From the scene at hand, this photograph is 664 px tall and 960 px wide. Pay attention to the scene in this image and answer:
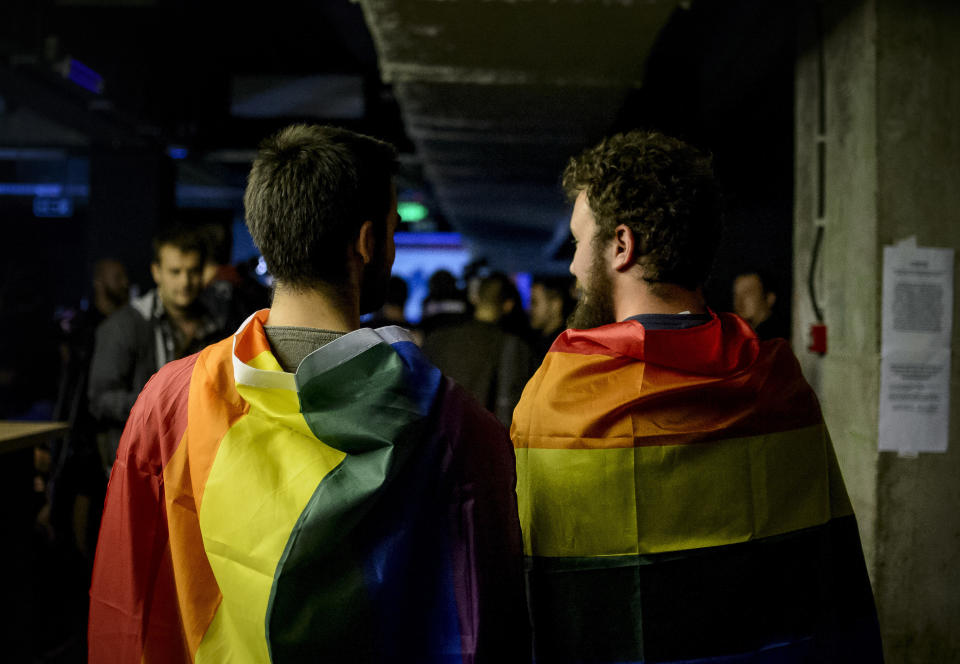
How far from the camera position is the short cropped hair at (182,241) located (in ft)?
9.92

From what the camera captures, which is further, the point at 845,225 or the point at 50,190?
the point at 50,190

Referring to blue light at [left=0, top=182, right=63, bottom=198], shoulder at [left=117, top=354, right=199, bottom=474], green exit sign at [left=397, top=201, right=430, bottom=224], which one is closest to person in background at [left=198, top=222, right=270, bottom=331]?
shoulder at [left=117, top=354, right=199, bottom=474]

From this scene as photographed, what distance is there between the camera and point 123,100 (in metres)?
7.84

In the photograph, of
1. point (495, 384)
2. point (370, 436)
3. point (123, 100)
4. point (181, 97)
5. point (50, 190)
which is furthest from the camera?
point (50, 190)

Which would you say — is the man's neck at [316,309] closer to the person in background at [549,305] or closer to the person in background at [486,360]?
the person in background at [486,360]

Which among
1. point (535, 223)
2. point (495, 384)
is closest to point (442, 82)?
point (495, 384)

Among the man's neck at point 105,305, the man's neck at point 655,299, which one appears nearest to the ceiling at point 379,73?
the man's neck at point 105,305

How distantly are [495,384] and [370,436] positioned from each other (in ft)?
8.98

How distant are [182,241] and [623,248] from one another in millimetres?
2239

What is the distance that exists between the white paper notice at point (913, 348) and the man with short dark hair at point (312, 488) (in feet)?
8.03

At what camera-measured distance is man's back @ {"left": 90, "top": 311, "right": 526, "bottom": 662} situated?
98 centimetres

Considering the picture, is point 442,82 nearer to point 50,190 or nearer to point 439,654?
point 439,654

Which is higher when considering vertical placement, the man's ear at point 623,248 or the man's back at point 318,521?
the man's ear at point 623,248

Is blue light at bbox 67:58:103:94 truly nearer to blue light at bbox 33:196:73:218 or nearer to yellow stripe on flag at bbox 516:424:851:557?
yellow stripe on flag at bbox 516:424:851:557
